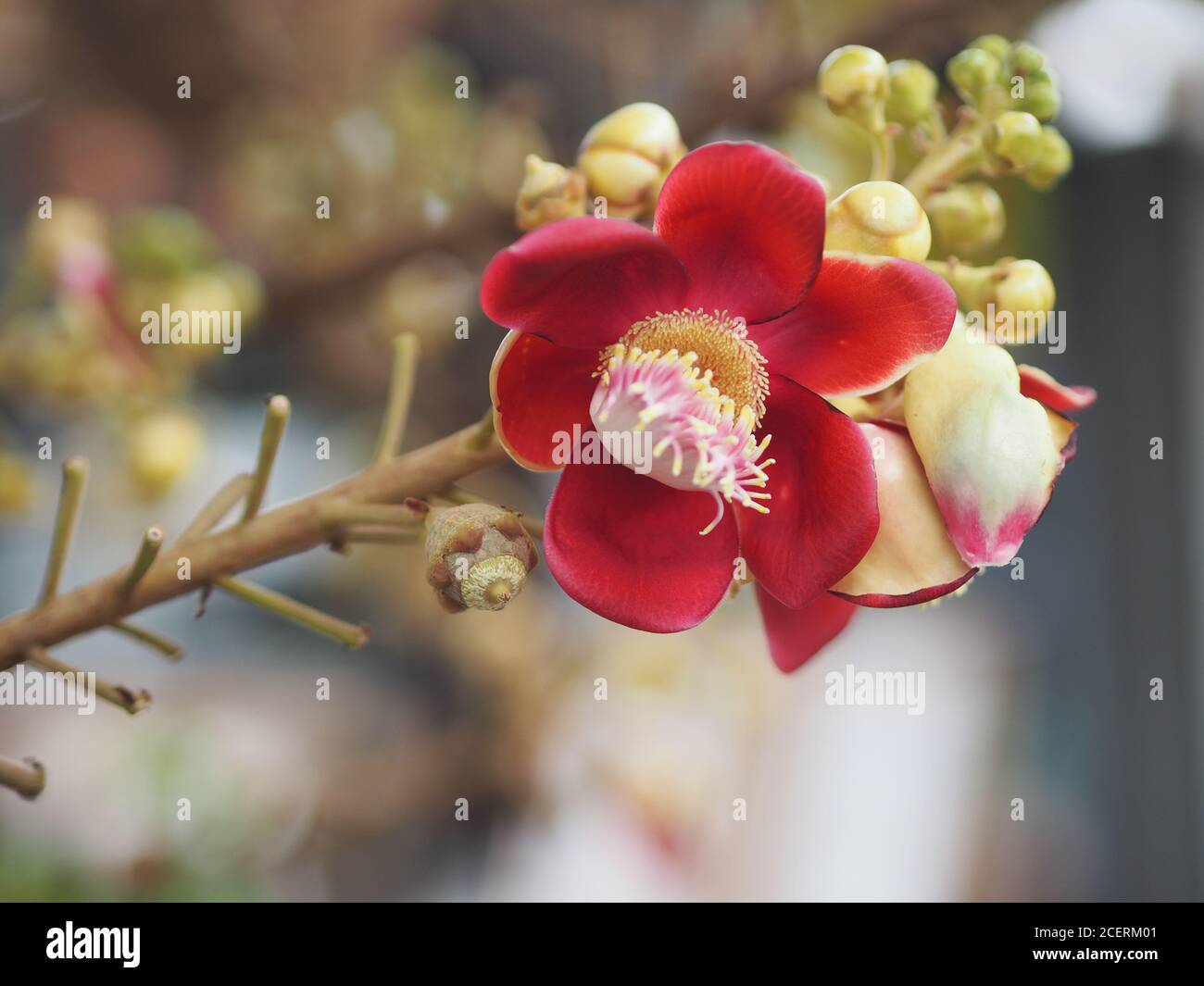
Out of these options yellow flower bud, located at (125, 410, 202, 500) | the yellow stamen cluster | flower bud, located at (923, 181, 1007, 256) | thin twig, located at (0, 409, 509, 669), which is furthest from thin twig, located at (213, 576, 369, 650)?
yellow flower bud, located at (125, 410, 202, 500)

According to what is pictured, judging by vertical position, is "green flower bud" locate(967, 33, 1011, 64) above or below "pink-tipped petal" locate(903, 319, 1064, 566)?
above

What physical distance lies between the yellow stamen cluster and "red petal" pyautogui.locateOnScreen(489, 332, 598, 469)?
0.06ft

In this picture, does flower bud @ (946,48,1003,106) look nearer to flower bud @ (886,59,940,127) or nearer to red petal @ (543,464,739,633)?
flower bud @ (886,59,940,127)

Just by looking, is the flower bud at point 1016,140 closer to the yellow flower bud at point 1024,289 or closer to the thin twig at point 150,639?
the yellow flower bud at point 1024,289

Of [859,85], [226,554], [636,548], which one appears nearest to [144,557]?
[226,554]

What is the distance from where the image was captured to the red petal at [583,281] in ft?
0.90

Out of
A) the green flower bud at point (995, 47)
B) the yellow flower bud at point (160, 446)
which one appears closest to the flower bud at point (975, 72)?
the green flower bud at point (995, 47)

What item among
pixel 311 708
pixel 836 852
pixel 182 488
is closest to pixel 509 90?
pixel 182 488

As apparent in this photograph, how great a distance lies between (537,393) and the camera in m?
0.32

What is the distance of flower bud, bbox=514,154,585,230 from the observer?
335mm

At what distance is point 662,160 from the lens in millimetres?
343

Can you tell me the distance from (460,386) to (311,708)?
0.35m

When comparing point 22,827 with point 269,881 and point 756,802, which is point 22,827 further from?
point 756,802

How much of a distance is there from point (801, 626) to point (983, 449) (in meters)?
0.09
